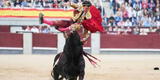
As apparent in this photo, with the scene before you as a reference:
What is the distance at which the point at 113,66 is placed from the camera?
15.0 metres

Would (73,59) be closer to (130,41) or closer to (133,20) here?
(130,41)

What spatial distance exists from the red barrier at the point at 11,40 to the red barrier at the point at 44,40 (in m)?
0.55

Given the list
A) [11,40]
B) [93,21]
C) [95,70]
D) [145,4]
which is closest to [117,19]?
[145,4]

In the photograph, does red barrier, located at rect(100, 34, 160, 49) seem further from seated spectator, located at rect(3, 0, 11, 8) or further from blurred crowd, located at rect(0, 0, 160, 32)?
seated spectator, located at rect(3, 0, 11, 8)

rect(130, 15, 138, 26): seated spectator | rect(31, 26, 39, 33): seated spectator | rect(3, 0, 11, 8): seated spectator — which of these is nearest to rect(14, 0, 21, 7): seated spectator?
rect(3, 0, 11, 8): seated spectator

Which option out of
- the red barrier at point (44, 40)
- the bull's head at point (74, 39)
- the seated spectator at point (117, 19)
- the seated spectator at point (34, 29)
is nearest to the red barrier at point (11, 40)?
the red barrier at point (44, 40)

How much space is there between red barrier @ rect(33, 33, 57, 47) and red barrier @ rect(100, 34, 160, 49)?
1779 millimetres

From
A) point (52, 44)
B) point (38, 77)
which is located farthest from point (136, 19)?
point (38, 77)

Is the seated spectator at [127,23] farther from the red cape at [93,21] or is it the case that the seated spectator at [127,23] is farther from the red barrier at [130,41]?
the red cape at [93,21]

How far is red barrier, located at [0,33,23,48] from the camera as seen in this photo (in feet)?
65.6

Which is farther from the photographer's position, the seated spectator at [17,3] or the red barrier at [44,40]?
the seated spectator at [17,3]

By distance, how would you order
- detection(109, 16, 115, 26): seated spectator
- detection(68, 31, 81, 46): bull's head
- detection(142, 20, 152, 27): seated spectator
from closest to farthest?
1. detection(68, 31, 81, 46): bull's head
2. detection(109, 16, 115, 26): seated spectator
3. detection(142, 20, 152, 27): seated spectator

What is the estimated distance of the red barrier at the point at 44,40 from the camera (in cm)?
2006

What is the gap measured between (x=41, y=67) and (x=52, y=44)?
5.63 m
